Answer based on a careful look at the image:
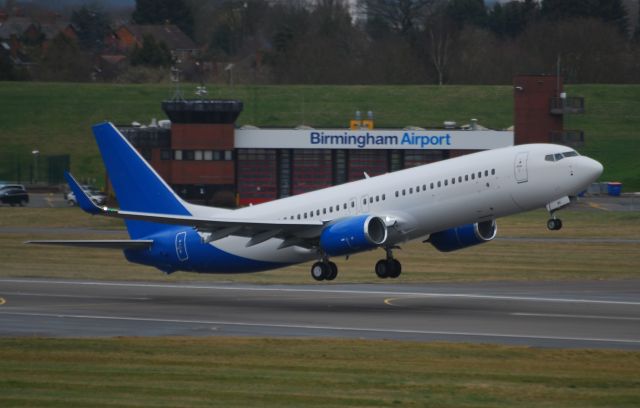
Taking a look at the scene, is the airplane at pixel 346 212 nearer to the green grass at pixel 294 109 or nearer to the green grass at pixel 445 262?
the green grass at pixel 445 262

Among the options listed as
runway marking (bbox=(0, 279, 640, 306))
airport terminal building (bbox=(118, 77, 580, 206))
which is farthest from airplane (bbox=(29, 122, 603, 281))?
airport terminal building (bbox=(118, 77, 580, 206))

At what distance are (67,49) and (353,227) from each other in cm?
14102

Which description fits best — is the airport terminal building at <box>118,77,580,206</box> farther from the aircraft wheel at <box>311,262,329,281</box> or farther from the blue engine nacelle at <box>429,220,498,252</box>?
the aircraft wheel at <box>311,262,329,281</box>

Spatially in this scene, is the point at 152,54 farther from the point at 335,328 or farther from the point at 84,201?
the point at 335,328

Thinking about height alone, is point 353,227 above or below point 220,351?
above

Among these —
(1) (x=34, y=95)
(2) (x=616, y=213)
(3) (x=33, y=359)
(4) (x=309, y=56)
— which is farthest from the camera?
(4) (x=309, y=56)

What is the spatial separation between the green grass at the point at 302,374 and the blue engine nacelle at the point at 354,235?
8904mm

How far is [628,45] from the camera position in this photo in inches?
6767

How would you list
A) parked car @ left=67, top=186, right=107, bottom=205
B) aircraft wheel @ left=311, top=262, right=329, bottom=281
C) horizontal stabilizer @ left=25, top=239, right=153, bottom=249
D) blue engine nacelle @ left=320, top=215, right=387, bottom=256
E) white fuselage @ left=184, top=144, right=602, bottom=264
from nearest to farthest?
white fuselage @ left=184, top=144, right=602, bottom=264 → blue engine nacelle @ left=320, top=215, right=387, bottom=256 → aircraft wheel @ left=311, top=262, right=329, bottom=281 → horizontal stabilizer @ left=25, top=239, right=153, bottom=249 → parked car @ left=67, top=186, right=107, bottom=205

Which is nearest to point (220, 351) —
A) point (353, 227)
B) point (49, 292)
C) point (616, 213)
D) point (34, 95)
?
point (353, 227)

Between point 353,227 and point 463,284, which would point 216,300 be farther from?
point 463,284

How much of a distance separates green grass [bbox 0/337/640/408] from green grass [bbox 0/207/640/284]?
23598mm

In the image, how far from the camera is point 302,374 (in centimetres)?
3144

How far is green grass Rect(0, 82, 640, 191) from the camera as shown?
135875mm
